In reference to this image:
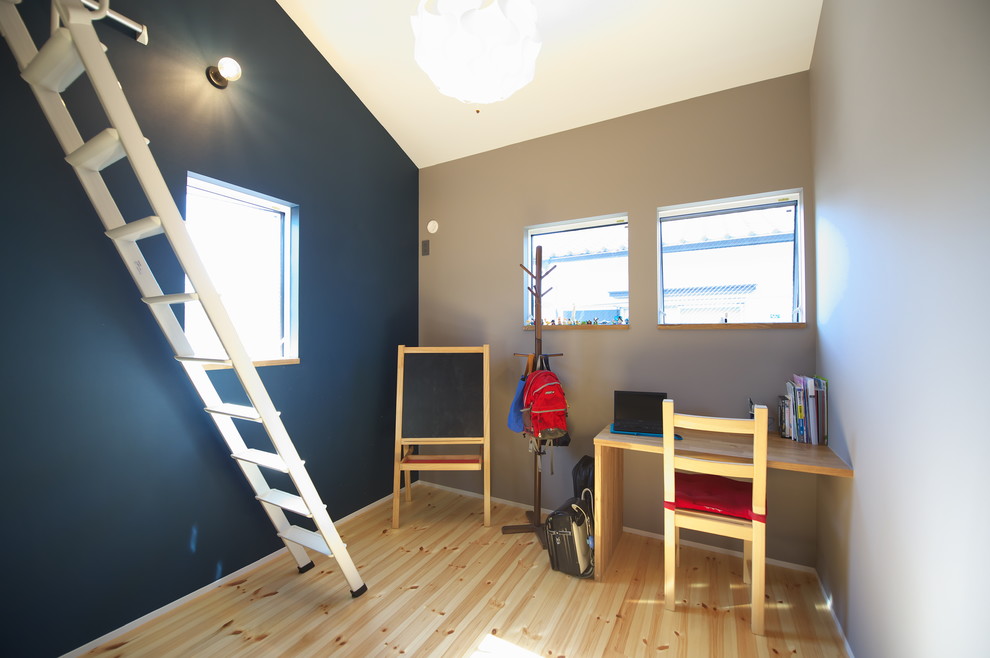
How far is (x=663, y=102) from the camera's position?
2.65 meters

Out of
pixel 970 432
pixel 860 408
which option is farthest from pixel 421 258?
pixel 970 432

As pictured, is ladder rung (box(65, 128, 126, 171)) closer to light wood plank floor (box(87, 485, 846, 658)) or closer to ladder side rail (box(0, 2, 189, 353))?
ladder side rail (box(0, 2, 189, 353))

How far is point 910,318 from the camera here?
47.1 inches

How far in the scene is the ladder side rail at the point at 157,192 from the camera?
4.17ft

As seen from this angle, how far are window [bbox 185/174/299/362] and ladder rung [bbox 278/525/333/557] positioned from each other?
38.5 inches

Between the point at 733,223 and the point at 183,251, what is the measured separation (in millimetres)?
2922

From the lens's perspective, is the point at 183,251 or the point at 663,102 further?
the point at 663,102

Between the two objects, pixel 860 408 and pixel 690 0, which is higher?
pixel 690 0

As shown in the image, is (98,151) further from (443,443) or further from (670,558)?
(670,558)

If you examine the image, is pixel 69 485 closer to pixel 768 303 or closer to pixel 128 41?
pixel 128 41

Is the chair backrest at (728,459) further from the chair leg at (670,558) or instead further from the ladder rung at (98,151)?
the ladder rung at (98,151)

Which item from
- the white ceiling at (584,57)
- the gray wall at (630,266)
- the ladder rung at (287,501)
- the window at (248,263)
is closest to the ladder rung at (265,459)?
the ladder rung at (287,501)

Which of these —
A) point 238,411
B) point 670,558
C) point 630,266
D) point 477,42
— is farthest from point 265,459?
point 630,266

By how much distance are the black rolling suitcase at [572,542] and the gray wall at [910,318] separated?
44.2 inches
